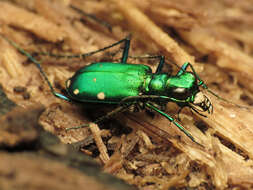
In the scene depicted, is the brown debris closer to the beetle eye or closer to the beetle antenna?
the beetle antenna

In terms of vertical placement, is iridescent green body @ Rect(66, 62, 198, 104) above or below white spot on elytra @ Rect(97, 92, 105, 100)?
above

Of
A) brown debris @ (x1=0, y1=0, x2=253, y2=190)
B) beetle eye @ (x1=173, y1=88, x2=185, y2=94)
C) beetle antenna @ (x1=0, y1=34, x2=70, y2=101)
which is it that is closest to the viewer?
brown debris @ (x1=0, y1=0, x2=253, y2=190)

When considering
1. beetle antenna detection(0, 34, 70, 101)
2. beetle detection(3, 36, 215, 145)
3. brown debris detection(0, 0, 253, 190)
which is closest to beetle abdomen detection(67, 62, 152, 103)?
beetle detection(3, 36, 215, 145)

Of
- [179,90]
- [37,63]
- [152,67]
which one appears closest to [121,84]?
[179,90]

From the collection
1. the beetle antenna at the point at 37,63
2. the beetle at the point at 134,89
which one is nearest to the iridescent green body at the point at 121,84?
the beetle at the point at 134,89

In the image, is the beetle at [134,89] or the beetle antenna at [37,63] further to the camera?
the beetle antenna at [37,63]

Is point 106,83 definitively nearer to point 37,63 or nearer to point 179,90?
point 179,90

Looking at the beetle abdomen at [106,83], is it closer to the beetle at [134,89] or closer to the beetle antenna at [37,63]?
the beetle at [134,89]

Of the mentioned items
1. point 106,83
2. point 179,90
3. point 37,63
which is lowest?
point 37,63

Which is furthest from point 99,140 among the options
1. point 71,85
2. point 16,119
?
point 16,119
